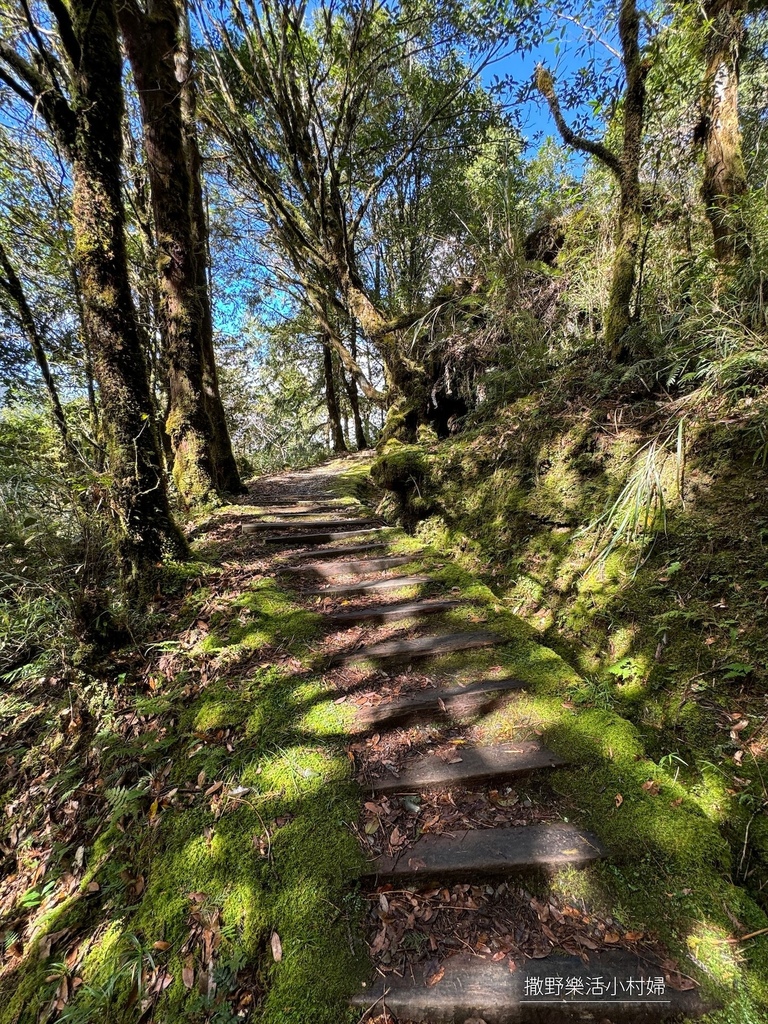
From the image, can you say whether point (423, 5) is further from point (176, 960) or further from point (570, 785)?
point (176, 960)

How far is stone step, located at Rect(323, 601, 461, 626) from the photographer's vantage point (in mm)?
3459

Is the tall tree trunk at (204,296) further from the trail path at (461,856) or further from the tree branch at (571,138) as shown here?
the tree branch at (571,138)

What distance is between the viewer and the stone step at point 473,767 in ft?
Result: 7.34

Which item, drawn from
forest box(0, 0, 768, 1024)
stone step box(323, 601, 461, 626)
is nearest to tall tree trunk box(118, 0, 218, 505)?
forest box(0, 0, 768, 1024)

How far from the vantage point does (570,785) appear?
219 cm

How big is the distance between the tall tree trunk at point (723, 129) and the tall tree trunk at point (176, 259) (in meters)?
5.96

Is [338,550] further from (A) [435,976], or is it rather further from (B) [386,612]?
(A) [435,976]

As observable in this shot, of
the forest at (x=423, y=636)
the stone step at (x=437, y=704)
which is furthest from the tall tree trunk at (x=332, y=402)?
the stone step at (x=437, y=704)

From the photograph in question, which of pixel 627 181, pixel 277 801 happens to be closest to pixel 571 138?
pixel 627 181

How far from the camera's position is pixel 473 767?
229cm

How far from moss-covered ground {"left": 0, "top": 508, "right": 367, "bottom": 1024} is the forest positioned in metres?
0.02

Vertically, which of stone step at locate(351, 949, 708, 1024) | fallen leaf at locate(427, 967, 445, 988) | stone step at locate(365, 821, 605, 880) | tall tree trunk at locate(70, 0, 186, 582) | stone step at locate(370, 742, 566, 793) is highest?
tall tree trunk at locate(70, 0, 186, 582)

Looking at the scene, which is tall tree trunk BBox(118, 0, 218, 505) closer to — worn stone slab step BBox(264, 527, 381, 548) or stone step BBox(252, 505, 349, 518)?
stone step BBox(252, 505, 349, 518)

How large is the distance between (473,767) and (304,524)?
3575 millimetres
